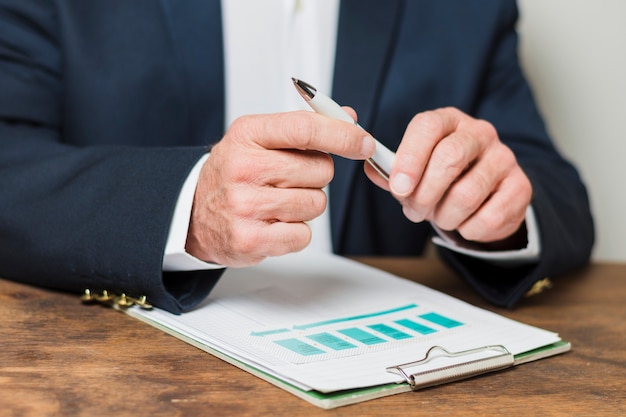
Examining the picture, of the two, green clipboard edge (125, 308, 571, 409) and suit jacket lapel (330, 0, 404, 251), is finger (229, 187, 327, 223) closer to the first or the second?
green clipboard edge (125, 308, 571, 409)

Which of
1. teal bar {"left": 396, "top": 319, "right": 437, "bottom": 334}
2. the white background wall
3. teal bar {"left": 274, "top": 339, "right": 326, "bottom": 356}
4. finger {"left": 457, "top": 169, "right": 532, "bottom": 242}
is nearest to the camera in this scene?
teal bar {"left": 274, "top": 339, "right": 326, "bottom": 356}

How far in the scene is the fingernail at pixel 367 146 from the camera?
91 centimetres

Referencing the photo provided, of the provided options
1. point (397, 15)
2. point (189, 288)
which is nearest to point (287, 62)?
point (397, 15)

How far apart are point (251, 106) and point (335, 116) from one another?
71 centimetres

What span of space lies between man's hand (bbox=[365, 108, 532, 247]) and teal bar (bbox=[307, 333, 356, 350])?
0.19 meters

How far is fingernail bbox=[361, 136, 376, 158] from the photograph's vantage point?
91 cm

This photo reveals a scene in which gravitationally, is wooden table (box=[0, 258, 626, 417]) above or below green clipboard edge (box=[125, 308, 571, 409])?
below

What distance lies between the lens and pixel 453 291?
1257 millimetres

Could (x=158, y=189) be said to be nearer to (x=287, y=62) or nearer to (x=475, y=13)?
(x=287, y=62)

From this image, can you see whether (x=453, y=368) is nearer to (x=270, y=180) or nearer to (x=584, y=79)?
(x=270, y=180)

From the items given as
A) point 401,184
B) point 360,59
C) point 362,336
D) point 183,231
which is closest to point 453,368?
point 362,336

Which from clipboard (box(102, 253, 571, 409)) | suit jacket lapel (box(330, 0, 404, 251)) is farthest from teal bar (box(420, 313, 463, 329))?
suit jacket lapel (box(330, 0, 404, 251))

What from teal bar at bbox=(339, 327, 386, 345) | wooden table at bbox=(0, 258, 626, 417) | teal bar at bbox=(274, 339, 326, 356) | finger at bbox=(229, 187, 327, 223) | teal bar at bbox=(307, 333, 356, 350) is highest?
finger at bbox=(229, 187, 327, 223)

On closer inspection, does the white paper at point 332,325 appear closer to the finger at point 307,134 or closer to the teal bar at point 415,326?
the teal bar at point 415,326
